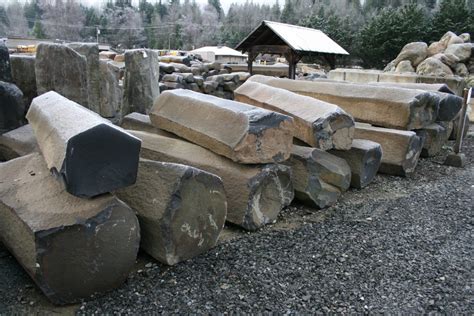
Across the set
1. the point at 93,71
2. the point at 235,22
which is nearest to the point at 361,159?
the point at 93,71

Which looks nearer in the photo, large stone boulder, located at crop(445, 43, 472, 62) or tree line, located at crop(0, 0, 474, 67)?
large stone boulder, located at crop(445, 43, 472, 62)

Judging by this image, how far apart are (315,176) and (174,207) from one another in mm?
1849

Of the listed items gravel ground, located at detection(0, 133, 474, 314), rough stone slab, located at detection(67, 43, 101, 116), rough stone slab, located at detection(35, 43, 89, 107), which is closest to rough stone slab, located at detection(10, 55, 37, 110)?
rough stone slab, located at detection(35, 43, 89, 107)

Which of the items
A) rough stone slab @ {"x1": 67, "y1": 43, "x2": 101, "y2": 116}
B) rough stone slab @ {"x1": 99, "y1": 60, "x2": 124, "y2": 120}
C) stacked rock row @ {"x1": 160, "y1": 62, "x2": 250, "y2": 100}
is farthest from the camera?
stacked rock row @ {"x1": 160, "y1": 62, "x2": 250, "y2": 100}

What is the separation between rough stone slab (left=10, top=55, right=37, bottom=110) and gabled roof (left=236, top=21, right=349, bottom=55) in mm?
6733

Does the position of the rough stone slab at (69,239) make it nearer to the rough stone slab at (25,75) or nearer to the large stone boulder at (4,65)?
the large stone boulder at (4,65)

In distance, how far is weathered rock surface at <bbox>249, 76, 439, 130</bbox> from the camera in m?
5.16

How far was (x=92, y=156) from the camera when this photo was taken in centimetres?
216

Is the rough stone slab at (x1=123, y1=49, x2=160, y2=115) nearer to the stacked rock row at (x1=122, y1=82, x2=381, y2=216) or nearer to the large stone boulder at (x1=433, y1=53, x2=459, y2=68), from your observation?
the stacked rock row at (x1=122, y1=82, x2=381, y2=216)

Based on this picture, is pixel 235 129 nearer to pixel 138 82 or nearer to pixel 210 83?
pixel 138 82

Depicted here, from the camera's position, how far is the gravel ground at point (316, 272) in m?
2.35

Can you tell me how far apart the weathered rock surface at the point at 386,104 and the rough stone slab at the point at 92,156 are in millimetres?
3913

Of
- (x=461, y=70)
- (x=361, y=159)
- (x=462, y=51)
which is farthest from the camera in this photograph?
(x=462, y=51)

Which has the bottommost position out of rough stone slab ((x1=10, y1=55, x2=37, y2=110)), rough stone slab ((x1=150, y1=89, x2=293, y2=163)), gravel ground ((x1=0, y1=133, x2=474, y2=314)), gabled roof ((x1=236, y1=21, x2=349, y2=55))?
gravel ground ((x1=0, y1=133, x2=474, y2=314))
